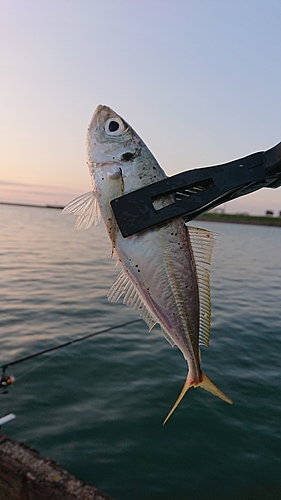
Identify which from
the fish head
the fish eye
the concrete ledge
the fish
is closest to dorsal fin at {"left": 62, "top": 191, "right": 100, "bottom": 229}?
the fish

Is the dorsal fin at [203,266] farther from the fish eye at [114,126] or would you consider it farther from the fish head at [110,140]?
the fish eye at [114,126]

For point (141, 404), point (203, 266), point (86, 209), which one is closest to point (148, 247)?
point (203, 266)

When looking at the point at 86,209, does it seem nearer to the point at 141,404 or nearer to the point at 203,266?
the point at 203,266

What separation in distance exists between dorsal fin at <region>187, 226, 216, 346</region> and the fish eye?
914 millimetres

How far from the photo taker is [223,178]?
2400mm

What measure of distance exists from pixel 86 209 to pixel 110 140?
1.79 feet

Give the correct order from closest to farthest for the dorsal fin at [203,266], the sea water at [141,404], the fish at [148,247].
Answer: the fish at [148,247] → the dorsal fin at [203,266] → the sea water at [141,404]

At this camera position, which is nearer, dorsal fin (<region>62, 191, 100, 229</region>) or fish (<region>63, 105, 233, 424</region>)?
fish (<region>63, 105, 233, 424</region>)

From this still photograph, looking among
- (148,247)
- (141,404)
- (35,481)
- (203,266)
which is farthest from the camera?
(141,404)

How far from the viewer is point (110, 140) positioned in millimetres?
2727

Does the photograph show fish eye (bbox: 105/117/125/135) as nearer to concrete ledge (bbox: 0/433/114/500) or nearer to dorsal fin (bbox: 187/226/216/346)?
dorsal fin (bbox: 187/226/216/346)

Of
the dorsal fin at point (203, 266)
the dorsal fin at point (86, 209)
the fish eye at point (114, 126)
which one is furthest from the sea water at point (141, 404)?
the fish eye at point (114, 126)

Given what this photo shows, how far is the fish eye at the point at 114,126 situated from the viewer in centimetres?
275

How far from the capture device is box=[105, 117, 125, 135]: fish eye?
2.75m
